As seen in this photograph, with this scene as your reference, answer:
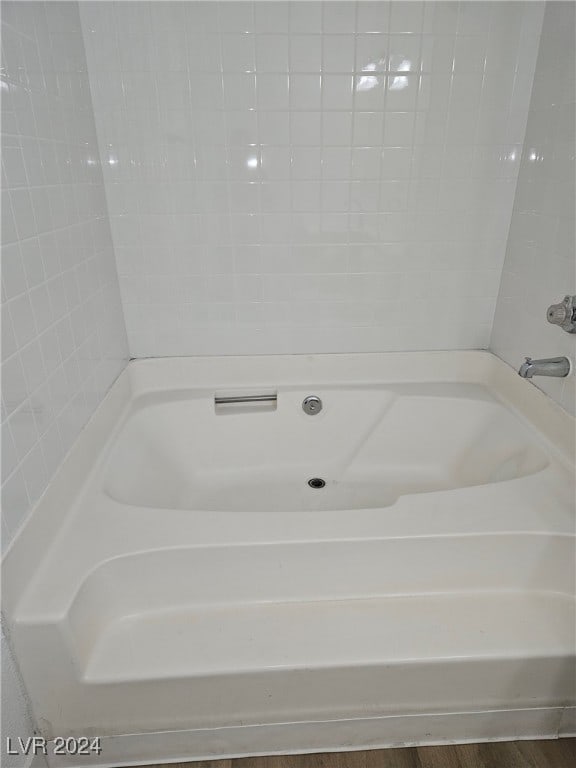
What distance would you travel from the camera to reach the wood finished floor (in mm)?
1043

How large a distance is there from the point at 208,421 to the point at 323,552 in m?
0.78

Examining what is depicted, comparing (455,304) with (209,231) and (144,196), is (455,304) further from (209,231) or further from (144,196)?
(144,196)

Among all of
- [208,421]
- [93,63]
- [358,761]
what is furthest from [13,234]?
[358,761]

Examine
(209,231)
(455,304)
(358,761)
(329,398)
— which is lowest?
(358,761)

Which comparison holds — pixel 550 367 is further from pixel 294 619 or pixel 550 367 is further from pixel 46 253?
pixel 46 253

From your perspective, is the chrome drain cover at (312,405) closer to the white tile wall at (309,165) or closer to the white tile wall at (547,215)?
the white tile wall at (309,165)

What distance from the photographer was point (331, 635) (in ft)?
3.30

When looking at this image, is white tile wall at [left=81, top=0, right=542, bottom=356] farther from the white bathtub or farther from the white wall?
the white bathtub

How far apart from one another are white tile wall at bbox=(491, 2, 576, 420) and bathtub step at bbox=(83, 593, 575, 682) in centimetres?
55

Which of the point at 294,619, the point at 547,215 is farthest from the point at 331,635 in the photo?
the point at 547,215

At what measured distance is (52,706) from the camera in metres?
0.97

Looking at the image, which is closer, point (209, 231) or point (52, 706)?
point (52, 706)

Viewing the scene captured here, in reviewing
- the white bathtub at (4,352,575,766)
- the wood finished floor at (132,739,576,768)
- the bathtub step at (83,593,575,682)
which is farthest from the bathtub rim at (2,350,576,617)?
the wood finished floor at (132,739,576,768)

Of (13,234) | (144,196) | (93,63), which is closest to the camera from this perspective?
(13,234)
